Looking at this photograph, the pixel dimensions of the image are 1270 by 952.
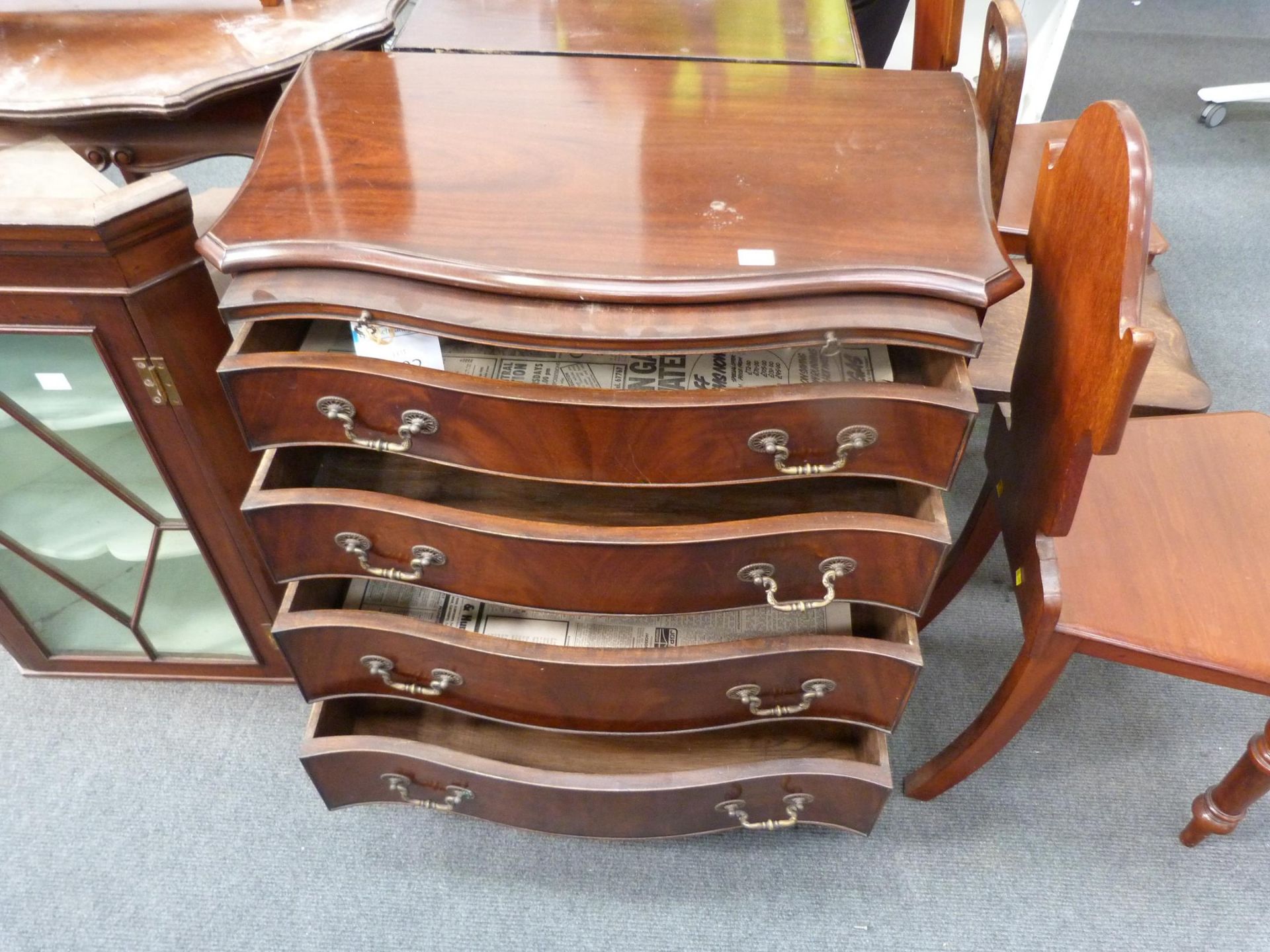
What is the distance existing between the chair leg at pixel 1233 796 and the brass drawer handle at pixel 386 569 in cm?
88

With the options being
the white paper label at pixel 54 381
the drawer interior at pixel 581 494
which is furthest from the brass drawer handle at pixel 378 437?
the white paper label at pixel 54 381

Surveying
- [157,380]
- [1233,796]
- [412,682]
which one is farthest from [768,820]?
[157,380]

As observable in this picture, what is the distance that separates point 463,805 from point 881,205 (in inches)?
29.9

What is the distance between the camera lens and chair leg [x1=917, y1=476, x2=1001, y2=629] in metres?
1.14

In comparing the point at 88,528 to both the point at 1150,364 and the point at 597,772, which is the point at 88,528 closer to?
the point at 597,772

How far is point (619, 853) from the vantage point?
113 centimetres

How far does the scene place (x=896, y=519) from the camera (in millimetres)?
756

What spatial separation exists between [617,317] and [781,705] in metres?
0.47

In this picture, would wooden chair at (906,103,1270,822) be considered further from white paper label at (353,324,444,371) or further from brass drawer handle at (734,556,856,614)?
white paper label at (353,324,444,371)

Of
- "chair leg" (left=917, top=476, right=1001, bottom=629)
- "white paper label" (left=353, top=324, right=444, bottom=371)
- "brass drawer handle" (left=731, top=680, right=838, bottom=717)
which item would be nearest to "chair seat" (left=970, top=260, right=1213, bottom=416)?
"chair leg" (left=917, top=476, right=1001, bottom=629)

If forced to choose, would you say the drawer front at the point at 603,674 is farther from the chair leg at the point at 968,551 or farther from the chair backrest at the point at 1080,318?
the chair leg at the point at 968,551

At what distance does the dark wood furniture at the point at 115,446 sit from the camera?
769mm

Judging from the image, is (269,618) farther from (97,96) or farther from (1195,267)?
(1195,267)

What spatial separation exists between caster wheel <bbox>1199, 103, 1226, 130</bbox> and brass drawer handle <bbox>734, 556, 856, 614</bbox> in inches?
88.1
